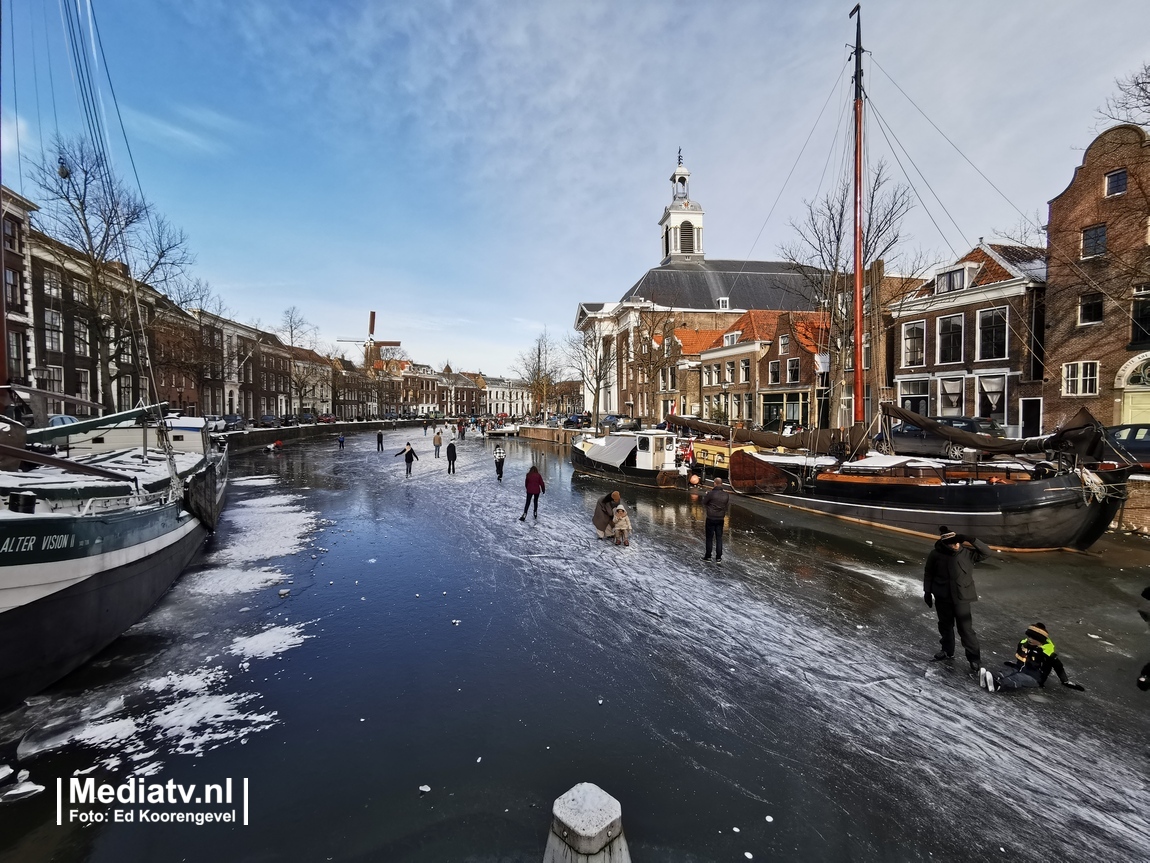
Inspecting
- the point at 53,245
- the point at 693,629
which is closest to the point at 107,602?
the point at 693,629

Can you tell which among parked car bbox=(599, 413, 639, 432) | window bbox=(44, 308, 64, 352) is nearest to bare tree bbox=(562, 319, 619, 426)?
parked car bbox=(599, 413, 639, 432)

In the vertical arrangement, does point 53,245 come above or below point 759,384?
above

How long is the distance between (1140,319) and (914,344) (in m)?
10.1

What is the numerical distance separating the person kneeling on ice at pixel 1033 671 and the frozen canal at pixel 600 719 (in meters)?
0.16

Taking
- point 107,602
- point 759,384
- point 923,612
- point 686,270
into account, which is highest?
point 686,270

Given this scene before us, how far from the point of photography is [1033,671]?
627 centimetres

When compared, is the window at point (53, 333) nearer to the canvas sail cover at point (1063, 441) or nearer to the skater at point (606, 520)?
the skater at point (606, 520)

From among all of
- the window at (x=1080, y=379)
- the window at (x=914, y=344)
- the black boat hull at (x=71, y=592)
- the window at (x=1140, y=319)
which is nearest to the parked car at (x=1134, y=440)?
the window at (x=1140, y=319)

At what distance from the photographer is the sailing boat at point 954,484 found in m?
12.5

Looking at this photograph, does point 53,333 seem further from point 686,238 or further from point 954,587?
point 686,238

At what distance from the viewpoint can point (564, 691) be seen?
621cm

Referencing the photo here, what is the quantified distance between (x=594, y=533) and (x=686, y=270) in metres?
60.0

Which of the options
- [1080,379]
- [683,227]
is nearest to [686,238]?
[683,227]

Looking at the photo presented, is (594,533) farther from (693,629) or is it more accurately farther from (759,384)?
(759,384)
